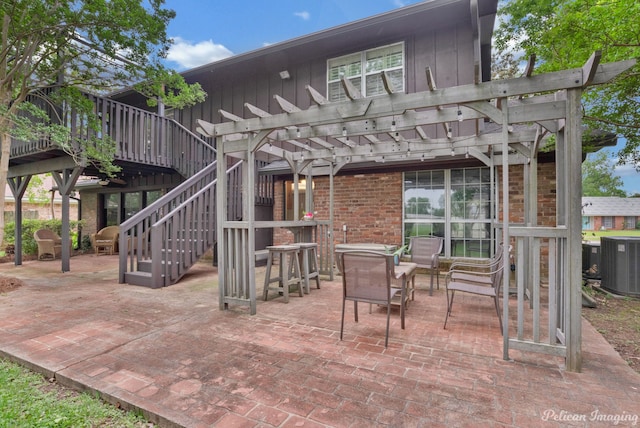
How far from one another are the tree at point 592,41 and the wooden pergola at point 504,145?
0.73 m

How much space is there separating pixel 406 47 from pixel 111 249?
11037mm

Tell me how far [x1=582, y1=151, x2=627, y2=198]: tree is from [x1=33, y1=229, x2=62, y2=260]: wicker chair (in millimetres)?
35040

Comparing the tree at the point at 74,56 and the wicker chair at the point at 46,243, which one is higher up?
the tree at the point at 74,56

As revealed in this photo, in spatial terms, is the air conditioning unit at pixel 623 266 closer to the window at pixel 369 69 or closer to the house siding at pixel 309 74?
the house siding at pixel 309 74

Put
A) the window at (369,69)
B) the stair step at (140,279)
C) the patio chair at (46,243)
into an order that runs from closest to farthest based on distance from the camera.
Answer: the stair step at (140,279) → the window at (369,69) → the patio chair at (46,243)

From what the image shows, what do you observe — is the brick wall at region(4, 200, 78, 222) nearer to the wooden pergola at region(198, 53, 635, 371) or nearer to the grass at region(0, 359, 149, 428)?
the wooden pergola at region(198, 53, 635, 371)

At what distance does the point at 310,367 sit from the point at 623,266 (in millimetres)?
5774

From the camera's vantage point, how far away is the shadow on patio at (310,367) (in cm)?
209

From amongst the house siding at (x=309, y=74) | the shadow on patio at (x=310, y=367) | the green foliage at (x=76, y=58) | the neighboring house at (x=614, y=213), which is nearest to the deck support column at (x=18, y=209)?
the green foliage at (x=76, y=58)

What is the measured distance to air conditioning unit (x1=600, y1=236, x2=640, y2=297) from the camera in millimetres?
5125

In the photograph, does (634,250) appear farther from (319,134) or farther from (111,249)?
(111,249)

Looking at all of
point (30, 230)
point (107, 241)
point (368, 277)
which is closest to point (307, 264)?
point (368, 277)

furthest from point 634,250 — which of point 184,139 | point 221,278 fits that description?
point 184,139

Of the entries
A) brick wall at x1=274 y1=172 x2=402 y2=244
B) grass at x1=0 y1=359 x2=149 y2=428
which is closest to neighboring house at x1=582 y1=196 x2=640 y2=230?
brick wall at x1=274 y1=172 x2=402 y2=244
